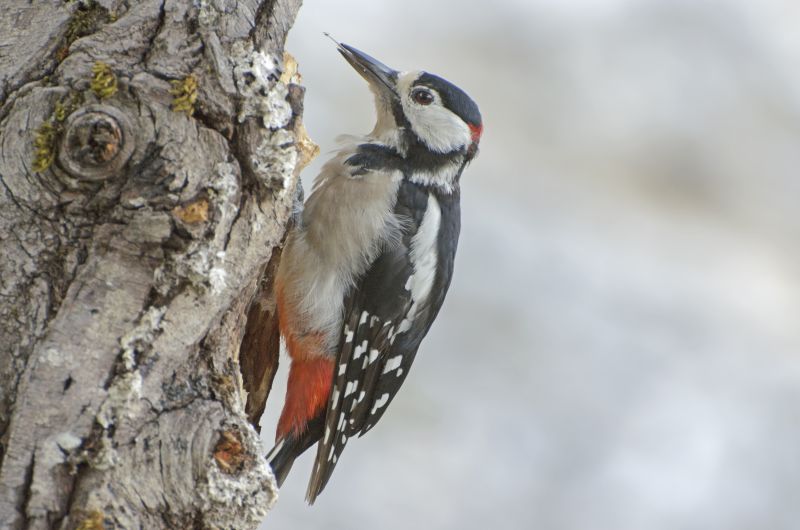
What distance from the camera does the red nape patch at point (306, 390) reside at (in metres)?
3.30

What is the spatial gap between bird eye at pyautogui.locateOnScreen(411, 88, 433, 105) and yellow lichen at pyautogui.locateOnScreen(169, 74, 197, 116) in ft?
5.11

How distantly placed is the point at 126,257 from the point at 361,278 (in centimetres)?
140

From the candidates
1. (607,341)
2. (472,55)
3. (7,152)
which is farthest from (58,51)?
(472,55)

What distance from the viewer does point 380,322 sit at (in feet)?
10.8

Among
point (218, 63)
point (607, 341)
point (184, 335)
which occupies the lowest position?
point (184, 335)

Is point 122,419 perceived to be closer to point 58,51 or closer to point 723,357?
point 58,51

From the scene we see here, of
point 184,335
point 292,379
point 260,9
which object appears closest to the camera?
point 184,335

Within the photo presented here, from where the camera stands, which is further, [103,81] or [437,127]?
[437,127]

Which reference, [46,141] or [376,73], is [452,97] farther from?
[46,141]

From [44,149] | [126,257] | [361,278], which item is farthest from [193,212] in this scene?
[361,278]

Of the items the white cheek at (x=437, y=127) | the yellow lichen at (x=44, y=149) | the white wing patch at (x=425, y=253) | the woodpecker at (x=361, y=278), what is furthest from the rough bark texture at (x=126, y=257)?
the white cheek at (x=437, y=127)

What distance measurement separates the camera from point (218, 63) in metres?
2.12

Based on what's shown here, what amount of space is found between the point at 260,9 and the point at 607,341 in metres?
2.87

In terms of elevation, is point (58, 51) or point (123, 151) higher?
point (58, 51)
